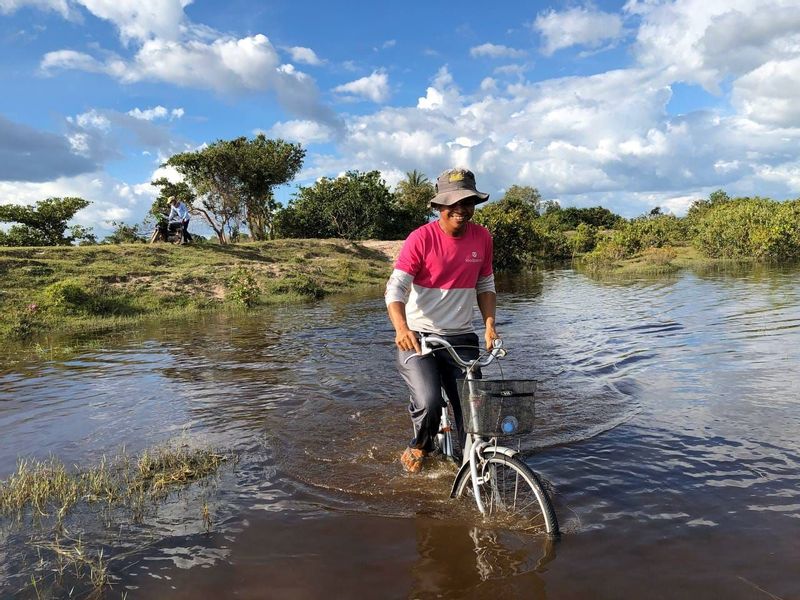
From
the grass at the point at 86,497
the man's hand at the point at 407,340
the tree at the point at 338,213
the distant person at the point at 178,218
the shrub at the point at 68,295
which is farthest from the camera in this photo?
the tree at the point at 338,213

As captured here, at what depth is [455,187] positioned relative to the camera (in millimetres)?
4309

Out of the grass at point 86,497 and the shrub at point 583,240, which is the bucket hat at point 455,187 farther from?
the shrub at point 583,240

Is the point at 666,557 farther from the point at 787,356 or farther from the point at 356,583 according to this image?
the point at 787,356

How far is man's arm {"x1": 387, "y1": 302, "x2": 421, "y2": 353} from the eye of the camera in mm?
4090

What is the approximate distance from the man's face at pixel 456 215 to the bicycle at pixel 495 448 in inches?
35.9

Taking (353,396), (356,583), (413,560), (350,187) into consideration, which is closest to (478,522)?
(413,560)

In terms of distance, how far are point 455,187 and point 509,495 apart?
241cm

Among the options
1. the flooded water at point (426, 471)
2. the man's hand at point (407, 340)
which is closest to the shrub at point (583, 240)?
the flooded water at point (426, 471)

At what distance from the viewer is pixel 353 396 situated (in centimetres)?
843

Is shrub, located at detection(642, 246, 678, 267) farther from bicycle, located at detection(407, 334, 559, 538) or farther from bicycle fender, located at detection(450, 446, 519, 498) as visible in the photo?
bicycle fender, located at detection(450, 446, 519, 498)

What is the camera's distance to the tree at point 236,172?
134 feet

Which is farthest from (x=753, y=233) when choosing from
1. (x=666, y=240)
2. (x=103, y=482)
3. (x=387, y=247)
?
(x=103, y=482)

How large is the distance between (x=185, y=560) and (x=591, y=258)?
41.5 meters

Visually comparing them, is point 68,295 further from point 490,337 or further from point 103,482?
point 490,337
